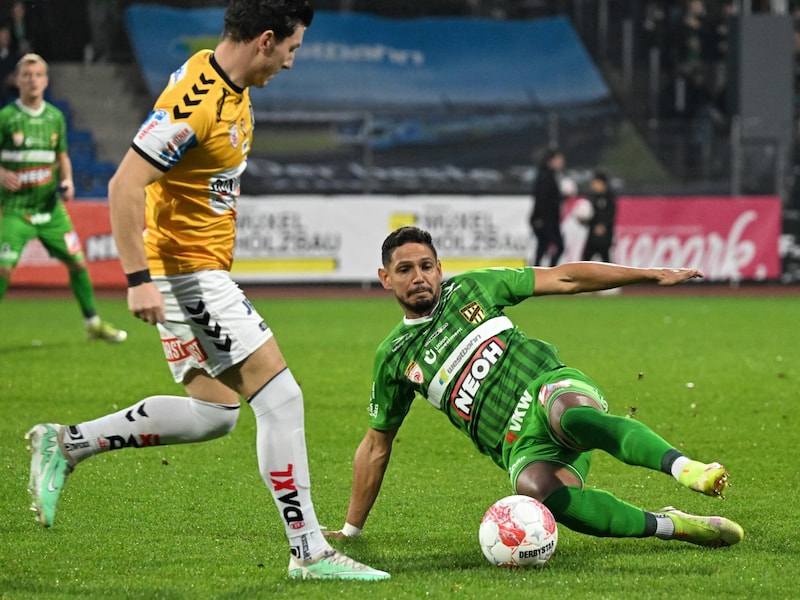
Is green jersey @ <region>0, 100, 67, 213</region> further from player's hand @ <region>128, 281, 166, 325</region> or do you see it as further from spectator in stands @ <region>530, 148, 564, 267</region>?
spectator in stands @ <region>530, 148, 564, 267</region>

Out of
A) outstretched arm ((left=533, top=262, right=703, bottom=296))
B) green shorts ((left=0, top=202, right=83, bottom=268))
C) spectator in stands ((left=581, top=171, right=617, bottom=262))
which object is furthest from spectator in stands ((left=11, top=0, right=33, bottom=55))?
outstretched arm ((left=533, top=262, right=703, bottom=296))

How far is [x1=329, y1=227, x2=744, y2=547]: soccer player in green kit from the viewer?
16.5 ft

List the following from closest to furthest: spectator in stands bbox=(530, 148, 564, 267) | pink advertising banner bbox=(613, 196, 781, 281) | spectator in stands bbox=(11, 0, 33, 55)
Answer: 1. spectator in stands bbox=(530, 148, 564, 267)
2. pink advertising banner bbox=(613, 196, 781, 281)
3. spectator in stands bbox=(11, 0, 33, 55)

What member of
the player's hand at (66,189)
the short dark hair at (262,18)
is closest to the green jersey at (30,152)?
the player's hand at (66,189)

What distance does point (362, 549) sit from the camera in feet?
17.2

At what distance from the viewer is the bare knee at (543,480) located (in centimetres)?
501

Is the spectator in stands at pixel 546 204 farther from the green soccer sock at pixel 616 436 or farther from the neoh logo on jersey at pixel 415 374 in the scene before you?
the green soccer sock at pixel 616 436

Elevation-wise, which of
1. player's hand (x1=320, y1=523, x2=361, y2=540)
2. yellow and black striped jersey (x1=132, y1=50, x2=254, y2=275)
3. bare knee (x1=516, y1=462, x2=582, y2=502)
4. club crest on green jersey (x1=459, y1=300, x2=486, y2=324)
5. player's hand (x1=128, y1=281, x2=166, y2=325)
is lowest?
player's hand (x1=320, y1=523, x2=361, y2=540)

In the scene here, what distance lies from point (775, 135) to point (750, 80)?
1206 mm

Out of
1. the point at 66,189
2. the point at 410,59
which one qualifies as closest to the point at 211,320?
the point at 66,189

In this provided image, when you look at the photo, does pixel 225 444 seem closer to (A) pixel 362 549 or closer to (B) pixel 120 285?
(A) pixel 362 549

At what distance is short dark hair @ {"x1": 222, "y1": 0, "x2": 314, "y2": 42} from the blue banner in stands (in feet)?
68.7

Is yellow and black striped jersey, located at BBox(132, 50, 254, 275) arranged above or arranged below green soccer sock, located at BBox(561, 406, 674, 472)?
above

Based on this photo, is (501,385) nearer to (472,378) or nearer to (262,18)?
(472,378)
